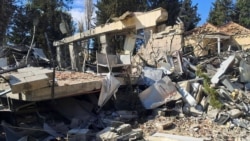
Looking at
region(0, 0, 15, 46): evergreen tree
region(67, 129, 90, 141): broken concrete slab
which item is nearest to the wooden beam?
region(67, 129, 90, 141): broken concrete slab

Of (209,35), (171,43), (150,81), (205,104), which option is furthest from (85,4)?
(205,104)

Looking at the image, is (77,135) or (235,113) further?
(235,113)

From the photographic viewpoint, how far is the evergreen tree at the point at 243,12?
30.3 metres

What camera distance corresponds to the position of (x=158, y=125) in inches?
302

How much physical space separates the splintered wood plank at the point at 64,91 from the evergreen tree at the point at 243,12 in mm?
24977

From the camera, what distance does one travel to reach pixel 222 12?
31.5 meters

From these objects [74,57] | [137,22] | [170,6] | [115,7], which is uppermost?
[170,6]

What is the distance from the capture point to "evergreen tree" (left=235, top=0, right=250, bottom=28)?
99.4 feet

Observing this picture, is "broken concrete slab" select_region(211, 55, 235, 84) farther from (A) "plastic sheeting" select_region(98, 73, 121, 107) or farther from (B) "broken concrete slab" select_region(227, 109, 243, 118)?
(A) "plastic sheeting" select_region(98, 73, 121, 107)

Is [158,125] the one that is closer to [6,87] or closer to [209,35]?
[6,87]

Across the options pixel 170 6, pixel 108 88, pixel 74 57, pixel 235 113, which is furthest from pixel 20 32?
pixel 235 113

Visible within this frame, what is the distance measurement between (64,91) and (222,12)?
26.5 m

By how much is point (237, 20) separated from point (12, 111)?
2796 centimetres

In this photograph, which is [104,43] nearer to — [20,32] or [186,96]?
[186,96]
